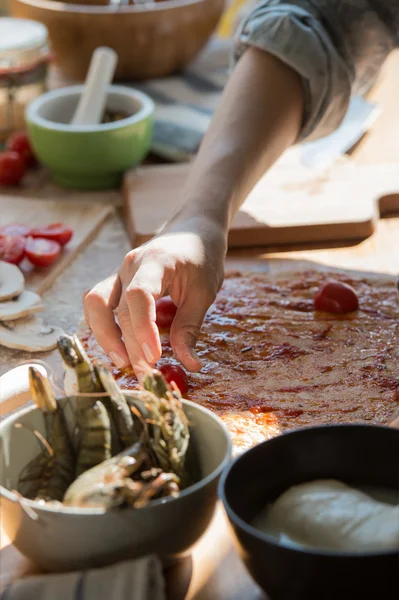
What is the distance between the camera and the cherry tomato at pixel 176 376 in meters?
1.50

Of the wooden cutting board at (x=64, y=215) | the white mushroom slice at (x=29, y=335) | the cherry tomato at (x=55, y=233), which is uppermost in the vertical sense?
the white mushroom slice at (x=29, y=335)

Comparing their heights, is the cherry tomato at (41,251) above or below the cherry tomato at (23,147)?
above

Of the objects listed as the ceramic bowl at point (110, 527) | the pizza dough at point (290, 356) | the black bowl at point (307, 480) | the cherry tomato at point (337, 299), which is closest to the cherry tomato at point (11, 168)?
the pizza dough at point (290, 356)

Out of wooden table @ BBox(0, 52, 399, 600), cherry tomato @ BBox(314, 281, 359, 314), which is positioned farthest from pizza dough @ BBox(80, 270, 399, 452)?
wooden table @ BBox(0, 52, 399, 600)

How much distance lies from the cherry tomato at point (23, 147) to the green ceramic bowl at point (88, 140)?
0.40 ft

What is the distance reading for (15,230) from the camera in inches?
81.7

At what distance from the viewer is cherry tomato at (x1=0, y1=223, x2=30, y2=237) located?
81.1 inches

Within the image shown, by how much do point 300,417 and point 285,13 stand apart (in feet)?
3.35

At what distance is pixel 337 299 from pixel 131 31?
1538 millimetres

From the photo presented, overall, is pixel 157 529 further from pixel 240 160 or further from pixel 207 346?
pixel 240 160

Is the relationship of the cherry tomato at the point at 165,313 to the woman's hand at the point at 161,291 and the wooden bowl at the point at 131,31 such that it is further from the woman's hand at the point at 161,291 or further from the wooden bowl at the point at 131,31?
the wooden bowl at the point at 131,31

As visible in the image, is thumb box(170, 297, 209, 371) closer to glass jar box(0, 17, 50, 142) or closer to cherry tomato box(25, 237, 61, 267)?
cherry tomato box(25, 237, 61, 267)

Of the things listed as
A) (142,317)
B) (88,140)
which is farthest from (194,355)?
(88,140)

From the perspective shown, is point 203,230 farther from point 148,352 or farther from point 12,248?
point 12,248
